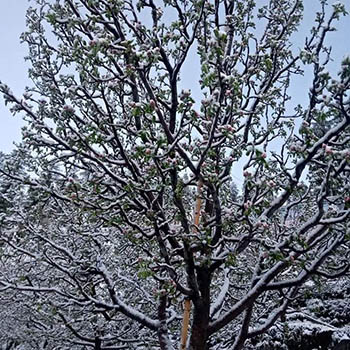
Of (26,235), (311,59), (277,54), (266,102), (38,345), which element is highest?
(277,54)

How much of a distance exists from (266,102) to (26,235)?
13.1 feet

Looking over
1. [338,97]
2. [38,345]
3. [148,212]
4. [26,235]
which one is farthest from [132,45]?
[38,345]

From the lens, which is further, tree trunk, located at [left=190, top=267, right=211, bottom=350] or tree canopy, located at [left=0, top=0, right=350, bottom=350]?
tree trunk, located at [left=190, top=267, right=211, bottom=350]

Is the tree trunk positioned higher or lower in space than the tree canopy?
lower

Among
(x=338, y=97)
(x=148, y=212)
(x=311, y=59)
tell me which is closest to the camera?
(x=338, y=97)

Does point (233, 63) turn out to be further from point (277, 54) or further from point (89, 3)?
point (89, 3)

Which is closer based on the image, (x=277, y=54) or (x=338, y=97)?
(x=338, y=97)

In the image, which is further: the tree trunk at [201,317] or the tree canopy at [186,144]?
the tree trunk at [201,317]

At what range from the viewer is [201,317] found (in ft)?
13.4

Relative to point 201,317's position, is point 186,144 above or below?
above

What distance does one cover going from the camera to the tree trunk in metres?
4.06

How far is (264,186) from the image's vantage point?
3.38 m

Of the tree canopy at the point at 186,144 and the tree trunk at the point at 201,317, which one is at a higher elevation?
the tree canopy at the point at 186,144

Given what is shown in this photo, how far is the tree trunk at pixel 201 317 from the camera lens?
406cm
